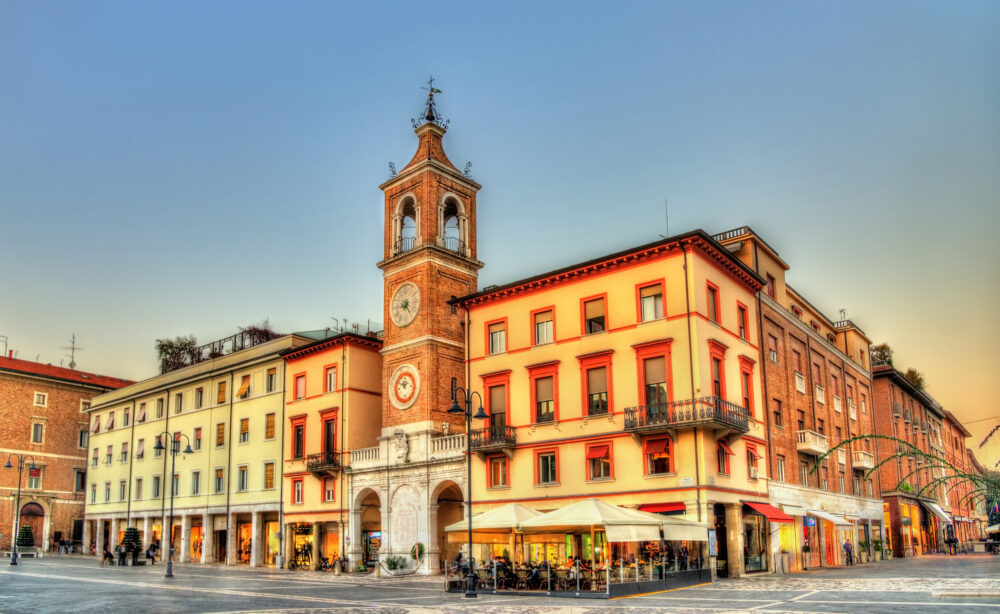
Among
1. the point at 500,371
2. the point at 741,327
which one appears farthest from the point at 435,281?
the point at 741,327

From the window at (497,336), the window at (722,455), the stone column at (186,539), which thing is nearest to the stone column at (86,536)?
the stone column at (186,539)

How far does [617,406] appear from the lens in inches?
1374

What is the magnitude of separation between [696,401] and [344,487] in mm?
21764

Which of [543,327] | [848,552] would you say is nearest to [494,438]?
[543,327]

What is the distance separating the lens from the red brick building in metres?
70.4

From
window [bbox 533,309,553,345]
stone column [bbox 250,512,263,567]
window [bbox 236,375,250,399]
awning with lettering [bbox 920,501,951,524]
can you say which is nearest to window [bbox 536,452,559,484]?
window [bbox 533,309,553,345]

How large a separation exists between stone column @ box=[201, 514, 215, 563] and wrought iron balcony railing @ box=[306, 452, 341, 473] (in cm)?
1337

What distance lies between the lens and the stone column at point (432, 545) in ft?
131

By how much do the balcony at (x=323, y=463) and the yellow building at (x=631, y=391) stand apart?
999 centimetres

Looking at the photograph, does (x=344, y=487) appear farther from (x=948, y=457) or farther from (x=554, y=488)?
(x=948, y=457)

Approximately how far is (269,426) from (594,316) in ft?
81.6

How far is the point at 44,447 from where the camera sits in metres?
72.8

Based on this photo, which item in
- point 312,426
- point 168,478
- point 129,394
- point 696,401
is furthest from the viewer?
point 129,394

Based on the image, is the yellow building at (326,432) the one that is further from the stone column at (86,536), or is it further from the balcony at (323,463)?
the stone column at (86,536)
